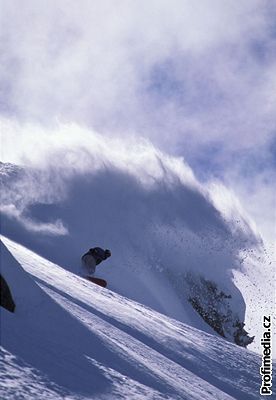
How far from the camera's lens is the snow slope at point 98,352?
5.81 m

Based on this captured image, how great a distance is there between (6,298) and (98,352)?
5.49 ft

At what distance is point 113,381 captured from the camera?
21.4ft

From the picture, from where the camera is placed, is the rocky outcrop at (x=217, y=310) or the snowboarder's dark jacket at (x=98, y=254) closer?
the snowboarder's dark jacket at (x=98, y=254)

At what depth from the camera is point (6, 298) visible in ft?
23.4

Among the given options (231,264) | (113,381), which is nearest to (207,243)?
(231,264)

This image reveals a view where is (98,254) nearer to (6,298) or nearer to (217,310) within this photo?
(217,310)

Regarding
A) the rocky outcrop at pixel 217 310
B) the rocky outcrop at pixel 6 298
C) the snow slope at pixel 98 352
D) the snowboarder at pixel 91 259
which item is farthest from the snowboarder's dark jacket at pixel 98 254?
the rocky outcrop at pixel 6 298

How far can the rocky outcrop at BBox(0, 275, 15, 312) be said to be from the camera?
708 centimetres

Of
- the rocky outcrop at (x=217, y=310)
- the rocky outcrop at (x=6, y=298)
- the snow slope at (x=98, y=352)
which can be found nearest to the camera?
the snow slope at (x=98, y=352)

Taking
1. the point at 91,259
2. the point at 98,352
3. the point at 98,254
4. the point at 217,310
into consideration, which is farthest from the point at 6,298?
the point at 217,310

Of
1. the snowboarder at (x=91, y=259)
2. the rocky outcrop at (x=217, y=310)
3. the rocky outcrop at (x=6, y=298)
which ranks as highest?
the rocky outcrop at (x=217, y=310)

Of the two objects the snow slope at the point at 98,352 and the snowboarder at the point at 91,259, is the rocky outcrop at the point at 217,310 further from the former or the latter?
the snow slope at the point at 98,352

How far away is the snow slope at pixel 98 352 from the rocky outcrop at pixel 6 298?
158 mm

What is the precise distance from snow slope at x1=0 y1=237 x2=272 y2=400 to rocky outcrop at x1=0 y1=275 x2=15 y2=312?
158mm
